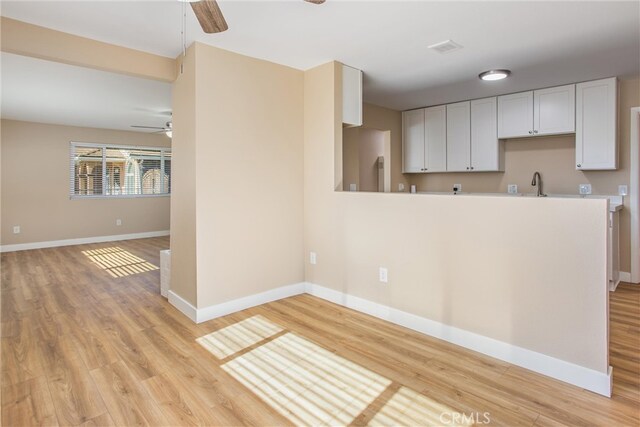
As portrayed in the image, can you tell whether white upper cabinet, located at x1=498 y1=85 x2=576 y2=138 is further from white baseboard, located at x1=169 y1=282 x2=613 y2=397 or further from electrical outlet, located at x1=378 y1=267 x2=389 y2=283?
white baseboard, located at x1=169 y1=282 x2=613 y2=397

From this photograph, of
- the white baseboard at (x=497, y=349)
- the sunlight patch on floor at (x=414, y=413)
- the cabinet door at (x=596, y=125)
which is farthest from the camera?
the cabinet door at (x=596, y=125)

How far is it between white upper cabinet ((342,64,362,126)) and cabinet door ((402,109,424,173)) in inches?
86.1

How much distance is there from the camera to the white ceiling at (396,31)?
2.41 m

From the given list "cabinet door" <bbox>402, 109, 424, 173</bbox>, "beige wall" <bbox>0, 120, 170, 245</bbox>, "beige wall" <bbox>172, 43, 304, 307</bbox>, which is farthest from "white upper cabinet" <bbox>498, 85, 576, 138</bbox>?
"beige wall" <bbox>0, 120, 170, 245</bbox>

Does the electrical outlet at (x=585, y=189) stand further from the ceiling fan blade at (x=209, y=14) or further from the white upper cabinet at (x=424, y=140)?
the ceiling fan blade at (x=209, y=14)

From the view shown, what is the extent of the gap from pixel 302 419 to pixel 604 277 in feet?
6.19

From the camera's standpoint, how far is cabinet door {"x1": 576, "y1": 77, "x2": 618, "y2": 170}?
3.94 meters

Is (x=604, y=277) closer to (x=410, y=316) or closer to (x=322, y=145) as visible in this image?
(x=410, y=316)

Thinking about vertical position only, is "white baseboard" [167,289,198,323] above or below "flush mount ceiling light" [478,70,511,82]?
below

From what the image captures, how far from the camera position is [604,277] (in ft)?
6.57

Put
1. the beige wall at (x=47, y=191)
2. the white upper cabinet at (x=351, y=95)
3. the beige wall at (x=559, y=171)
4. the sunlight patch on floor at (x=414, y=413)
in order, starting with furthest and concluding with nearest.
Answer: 1. the beige wall at (x=47, y=191)
2. the beige wall at (x=559, y=171)
3. the white upper cabinet at (x=351, y=95)
4. the sunlight patch on floor at (x=414, y=413)

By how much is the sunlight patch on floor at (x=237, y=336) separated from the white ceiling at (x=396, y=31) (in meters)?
2.43

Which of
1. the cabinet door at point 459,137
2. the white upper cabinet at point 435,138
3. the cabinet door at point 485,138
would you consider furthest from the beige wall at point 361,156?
the cabinet door at point 485,138

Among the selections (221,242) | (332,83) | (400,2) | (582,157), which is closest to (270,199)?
(221,242)
